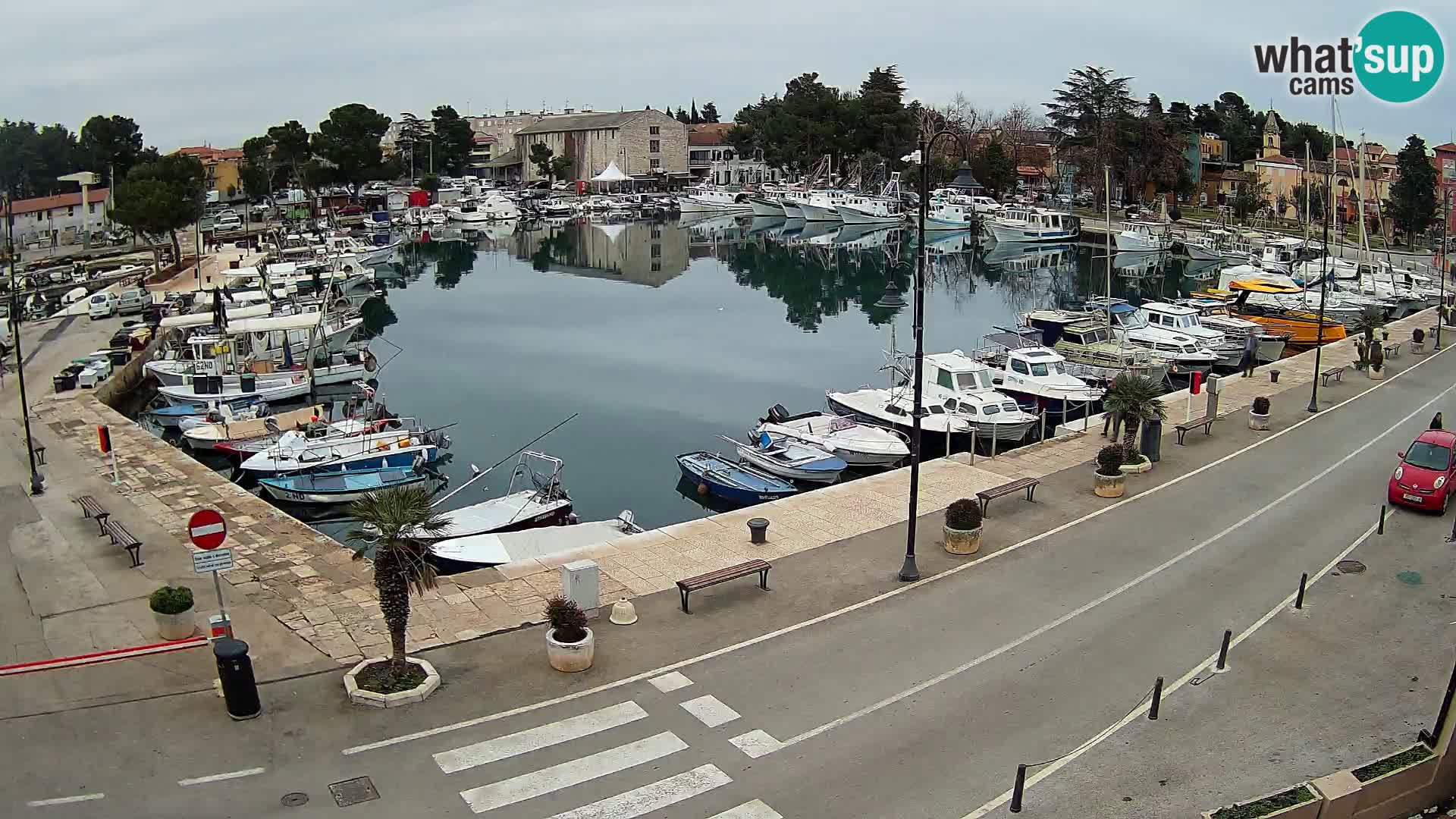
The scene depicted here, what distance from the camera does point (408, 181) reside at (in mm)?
158500

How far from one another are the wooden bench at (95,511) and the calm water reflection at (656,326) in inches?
409

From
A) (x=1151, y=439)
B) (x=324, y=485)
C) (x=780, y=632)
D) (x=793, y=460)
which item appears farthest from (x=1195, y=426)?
(x=324, y=485)

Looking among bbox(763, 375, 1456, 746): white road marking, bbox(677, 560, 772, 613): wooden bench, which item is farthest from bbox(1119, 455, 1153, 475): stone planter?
bbox(677, 560, 772, 613): wooden bench

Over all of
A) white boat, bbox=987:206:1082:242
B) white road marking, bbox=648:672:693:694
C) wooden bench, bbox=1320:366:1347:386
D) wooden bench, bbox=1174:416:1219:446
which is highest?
white boat, bbox=987:206:1082:242

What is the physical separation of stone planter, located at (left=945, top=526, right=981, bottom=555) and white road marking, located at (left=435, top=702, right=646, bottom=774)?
8.00 metres

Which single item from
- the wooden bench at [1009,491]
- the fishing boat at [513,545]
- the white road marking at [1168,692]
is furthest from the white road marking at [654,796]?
the wooden bench at [1009,491]

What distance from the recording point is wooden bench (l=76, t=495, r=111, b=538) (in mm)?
22484

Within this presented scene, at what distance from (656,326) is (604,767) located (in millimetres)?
51726

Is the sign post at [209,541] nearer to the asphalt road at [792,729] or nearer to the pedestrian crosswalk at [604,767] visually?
the asphalt road at [792,729]

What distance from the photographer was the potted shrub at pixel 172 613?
16922 mm

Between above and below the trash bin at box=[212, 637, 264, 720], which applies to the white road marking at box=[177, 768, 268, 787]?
below

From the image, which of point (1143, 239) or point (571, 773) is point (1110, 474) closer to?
point (571, 773)

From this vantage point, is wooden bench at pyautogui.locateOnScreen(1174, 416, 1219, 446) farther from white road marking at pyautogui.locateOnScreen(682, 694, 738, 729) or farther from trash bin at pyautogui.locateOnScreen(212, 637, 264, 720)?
trash bin at pyautogui.locateOnScreen(212, 637, 264, 720)

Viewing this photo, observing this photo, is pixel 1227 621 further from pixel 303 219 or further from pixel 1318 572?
pixel 303 219
